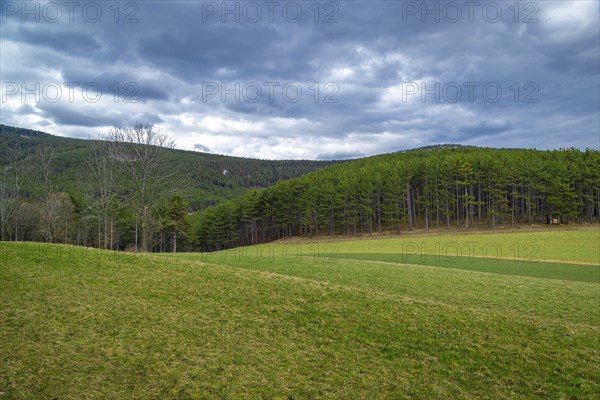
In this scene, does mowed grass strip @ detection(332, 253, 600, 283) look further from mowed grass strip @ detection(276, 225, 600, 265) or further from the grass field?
the grass field

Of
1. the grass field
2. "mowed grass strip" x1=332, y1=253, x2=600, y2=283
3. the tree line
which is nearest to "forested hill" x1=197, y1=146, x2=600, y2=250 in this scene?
the tree line

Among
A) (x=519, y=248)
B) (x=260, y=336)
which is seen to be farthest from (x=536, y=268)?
(x=260, y=336)

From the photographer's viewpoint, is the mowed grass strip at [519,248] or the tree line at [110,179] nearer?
the tree line at [110,179]

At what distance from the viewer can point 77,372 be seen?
24.5 ft

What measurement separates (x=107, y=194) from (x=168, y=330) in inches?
1447

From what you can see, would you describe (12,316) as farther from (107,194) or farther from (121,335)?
(107,194)

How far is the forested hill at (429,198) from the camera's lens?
7400 centimetres

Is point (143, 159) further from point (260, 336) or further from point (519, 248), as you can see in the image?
point (519, 248)

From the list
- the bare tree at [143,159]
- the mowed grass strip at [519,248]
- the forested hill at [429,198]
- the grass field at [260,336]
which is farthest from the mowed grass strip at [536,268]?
the forested hill at [429,198]

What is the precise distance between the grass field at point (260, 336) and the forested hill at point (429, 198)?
6218cm

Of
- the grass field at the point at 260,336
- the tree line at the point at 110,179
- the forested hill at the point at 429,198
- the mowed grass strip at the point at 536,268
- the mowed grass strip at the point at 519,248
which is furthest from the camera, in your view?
the forested hill at the point at 429,198

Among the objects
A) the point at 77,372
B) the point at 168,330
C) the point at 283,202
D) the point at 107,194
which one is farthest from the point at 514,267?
the point at 283,202

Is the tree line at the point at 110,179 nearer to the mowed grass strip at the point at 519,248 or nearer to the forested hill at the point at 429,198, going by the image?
the mowed grass strip at the point at 519,248

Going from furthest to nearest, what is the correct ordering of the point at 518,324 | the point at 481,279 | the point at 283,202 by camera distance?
the point at 283,202 → the point at 481,279 → the point at 518,324
